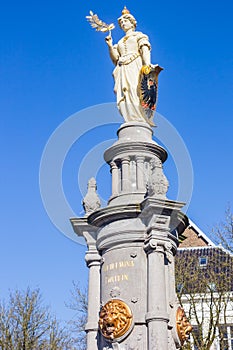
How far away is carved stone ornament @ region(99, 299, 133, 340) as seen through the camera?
11.3m

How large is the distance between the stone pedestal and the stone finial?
44 centimetres

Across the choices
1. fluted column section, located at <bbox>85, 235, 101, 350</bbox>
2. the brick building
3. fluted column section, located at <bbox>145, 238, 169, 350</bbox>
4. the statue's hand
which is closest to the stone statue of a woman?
the statue's hand

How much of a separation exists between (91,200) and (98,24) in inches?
201

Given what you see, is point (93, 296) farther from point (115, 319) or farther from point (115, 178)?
point (115, 178)

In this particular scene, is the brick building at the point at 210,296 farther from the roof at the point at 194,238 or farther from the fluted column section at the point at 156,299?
the fluted column section at the point at 156,299

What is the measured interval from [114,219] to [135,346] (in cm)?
277

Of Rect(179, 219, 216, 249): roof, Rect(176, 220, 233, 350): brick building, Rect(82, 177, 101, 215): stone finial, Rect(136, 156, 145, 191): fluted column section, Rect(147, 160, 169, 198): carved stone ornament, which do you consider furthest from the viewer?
Rect(179, 219, 216, 249): roof

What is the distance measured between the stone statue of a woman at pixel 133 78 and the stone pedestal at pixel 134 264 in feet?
6.40

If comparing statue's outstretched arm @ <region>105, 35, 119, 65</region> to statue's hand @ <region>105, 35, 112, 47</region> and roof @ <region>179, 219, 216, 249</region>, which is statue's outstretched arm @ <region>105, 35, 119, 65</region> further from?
roof @ <region>179, 219, 216, 249</region>

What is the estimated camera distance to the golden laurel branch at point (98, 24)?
15.6m

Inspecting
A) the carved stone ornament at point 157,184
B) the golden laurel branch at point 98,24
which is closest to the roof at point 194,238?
the golden laurel branch at point 98,24

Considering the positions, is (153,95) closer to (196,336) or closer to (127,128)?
(127,128)

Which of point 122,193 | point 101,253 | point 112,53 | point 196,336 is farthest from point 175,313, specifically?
point 196,336

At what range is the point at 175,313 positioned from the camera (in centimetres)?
1202
